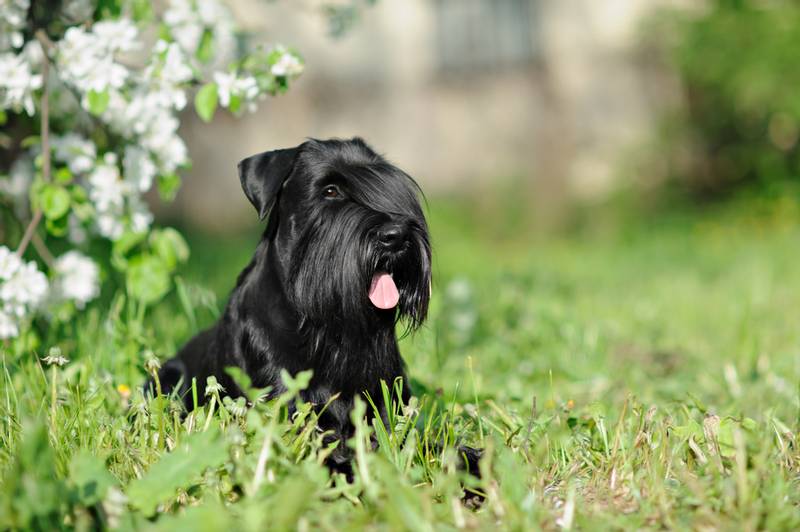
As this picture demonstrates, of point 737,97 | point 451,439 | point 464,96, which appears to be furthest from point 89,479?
point 464,96

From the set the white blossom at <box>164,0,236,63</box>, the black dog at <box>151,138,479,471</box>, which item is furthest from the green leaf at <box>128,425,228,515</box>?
the white blossom at <box>164,0,236,63</box>

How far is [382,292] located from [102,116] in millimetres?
1587

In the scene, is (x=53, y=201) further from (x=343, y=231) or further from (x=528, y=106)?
(x=528, y=106)

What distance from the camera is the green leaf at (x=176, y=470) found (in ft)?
6.79

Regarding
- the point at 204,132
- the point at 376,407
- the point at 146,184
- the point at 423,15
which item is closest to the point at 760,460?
the point at 376,407

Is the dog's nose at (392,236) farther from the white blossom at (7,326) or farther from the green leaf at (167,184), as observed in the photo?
the white blossom at (7,326)

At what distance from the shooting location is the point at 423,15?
12.4 m

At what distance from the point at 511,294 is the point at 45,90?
3.21 metres

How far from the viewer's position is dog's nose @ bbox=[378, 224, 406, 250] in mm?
2537

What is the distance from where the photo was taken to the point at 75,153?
343 centimetres

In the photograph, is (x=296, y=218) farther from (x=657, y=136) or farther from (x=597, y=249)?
(x=657, y=136)

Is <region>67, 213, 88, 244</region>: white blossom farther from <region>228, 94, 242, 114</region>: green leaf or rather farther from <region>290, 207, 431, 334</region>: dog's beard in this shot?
<region>290, 207, 431, 334</region>: dog's beard

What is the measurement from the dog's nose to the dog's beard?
0.07ft

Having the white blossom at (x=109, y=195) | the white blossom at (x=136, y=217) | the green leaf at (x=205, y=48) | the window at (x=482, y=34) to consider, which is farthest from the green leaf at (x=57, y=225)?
the window at (x=482, y=34)
